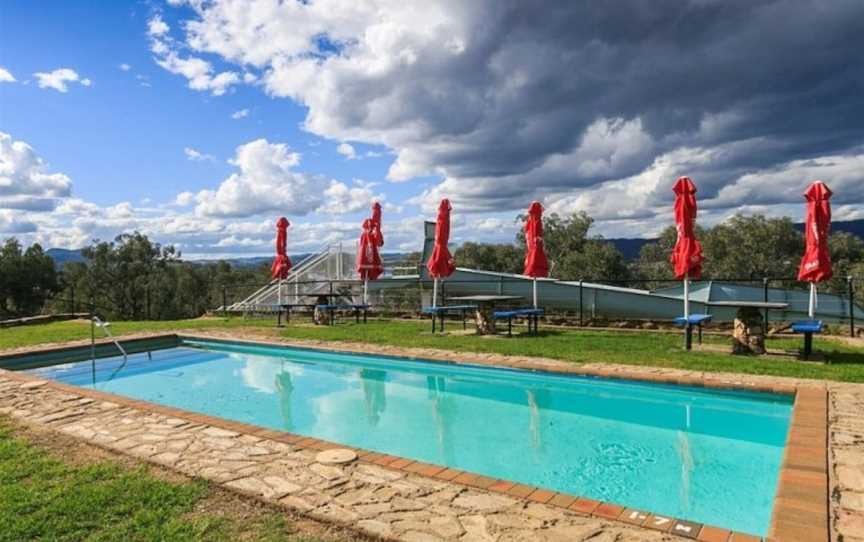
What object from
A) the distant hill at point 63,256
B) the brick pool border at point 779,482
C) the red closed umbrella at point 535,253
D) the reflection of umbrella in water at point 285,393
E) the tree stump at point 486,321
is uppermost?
the distant hill at point 63,256

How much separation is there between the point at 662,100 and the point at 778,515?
11150mm

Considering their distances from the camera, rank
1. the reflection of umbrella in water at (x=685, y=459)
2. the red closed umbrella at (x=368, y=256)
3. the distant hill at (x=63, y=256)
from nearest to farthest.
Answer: the reflection of umbrella in water at (x=685, y=459)
the red closed umbrella at (x=368, y=256)
the distant hill at (x=63, y=256)

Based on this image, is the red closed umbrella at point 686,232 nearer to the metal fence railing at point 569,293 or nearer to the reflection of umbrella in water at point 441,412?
the metal fence railing at point 569,293

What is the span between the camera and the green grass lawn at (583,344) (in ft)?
23.7

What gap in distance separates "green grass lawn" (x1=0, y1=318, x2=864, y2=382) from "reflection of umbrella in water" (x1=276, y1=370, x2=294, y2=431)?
201 cm

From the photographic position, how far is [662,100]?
1226 cm

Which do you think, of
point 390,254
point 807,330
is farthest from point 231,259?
point 807,330

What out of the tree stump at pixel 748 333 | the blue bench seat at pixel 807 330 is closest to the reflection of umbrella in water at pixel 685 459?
the blue bench seat at pixel 807 330

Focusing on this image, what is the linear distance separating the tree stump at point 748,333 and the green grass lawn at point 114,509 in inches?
304

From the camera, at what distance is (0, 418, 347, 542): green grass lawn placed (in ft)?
9.23

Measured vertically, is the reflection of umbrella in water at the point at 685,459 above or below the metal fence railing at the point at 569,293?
below

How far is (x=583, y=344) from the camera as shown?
9602 mm

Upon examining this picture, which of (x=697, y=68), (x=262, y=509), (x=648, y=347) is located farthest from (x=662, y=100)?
(x=262, y=509)

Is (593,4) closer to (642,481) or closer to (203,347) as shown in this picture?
(642,481)
